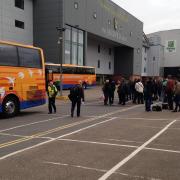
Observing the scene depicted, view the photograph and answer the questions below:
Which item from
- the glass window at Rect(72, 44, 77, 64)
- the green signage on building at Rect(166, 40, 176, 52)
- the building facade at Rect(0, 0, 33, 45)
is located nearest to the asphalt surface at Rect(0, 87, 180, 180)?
the building facade at Rect(0, 0, 33, 45)

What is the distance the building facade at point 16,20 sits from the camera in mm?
40969

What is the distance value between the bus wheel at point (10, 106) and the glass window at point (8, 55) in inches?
60.2

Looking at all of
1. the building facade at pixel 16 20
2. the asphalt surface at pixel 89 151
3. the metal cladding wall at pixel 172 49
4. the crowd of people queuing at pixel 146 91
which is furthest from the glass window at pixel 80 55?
the metal cladding wall at pixel 172 49

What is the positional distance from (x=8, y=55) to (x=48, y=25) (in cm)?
3179

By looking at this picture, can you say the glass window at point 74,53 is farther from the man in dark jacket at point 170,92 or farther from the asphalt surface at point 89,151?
the asphalt surface at point 89,151

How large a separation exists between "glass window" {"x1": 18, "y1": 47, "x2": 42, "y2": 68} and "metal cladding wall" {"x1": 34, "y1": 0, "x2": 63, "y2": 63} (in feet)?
92.7

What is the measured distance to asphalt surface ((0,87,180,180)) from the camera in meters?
6.54

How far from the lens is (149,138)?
33.7 ft

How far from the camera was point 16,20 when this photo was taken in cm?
4331

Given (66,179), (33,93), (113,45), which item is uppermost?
(113,45)

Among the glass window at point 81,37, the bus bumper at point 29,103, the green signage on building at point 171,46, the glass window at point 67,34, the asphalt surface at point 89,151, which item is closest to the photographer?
the asphalt surface at point 89,151

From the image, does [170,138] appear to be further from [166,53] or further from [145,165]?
[166,53]

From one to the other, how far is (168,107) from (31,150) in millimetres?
12629

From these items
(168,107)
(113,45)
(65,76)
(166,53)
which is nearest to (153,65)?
(166,53)
